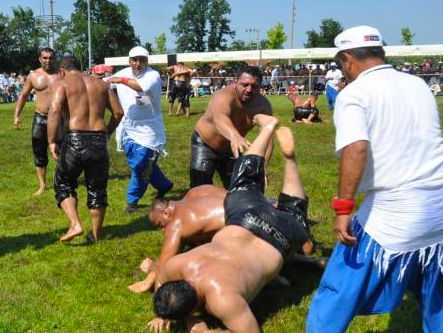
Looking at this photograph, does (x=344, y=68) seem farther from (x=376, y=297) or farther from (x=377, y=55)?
(x=376, y=297)

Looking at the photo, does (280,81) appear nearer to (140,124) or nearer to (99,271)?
(140,124)

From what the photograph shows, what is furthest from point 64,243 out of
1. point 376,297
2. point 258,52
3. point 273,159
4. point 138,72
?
point 258,52

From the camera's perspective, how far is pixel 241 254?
11.6 feet

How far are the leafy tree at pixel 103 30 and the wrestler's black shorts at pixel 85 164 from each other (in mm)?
72471

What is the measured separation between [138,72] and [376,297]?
174 inches

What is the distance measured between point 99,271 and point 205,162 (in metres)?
1.48

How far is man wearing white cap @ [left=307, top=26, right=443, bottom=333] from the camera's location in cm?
267

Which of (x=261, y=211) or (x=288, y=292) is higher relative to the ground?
(x=261, y=211)

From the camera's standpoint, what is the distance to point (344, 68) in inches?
113

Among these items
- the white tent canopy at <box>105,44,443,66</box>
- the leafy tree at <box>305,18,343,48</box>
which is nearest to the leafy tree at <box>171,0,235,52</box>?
the leafy tree at <box>305,18,343,48</box>

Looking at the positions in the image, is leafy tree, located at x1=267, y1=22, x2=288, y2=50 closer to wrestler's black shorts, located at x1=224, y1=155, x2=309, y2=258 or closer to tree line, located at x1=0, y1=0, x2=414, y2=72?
tree line, located at x1=0, y1=0, x2=414, y2=72

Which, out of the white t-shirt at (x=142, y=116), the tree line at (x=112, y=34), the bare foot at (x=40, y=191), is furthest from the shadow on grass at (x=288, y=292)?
the tree line at (x=112, y=34)

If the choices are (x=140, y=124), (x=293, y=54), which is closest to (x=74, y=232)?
(x=140, y=124)

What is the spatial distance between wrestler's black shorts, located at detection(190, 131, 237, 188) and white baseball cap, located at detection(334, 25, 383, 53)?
9.19ft
